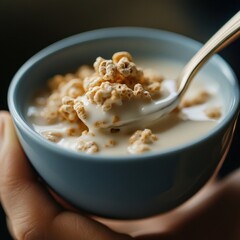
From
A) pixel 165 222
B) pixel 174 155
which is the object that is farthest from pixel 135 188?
pixel 165 222

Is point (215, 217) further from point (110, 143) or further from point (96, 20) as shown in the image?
point (96, 20)

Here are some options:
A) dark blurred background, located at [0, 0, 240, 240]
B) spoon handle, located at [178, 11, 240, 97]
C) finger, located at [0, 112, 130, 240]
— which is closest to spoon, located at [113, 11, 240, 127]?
spoon handle, located at [178, 11, 240, 97]

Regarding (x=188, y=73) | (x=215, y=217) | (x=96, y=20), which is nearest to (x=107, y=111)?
(x=188, y=73)

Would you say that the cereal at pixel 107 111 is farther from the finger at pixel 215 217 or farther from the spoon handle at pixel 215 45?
the finger at pixel 215 217

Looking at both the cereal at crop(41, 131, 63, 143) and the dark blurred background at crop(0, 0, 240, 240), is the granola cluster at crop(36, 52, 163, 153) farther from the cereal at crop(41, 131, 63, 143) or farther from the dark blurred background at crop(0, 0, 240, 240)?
the dark blurred background at crop(0, 0, 240, 240)

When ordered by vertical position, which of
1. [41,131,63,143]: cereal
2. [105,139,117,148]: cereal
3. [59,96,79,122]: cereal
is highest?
[59,96,79,122]: cereal
